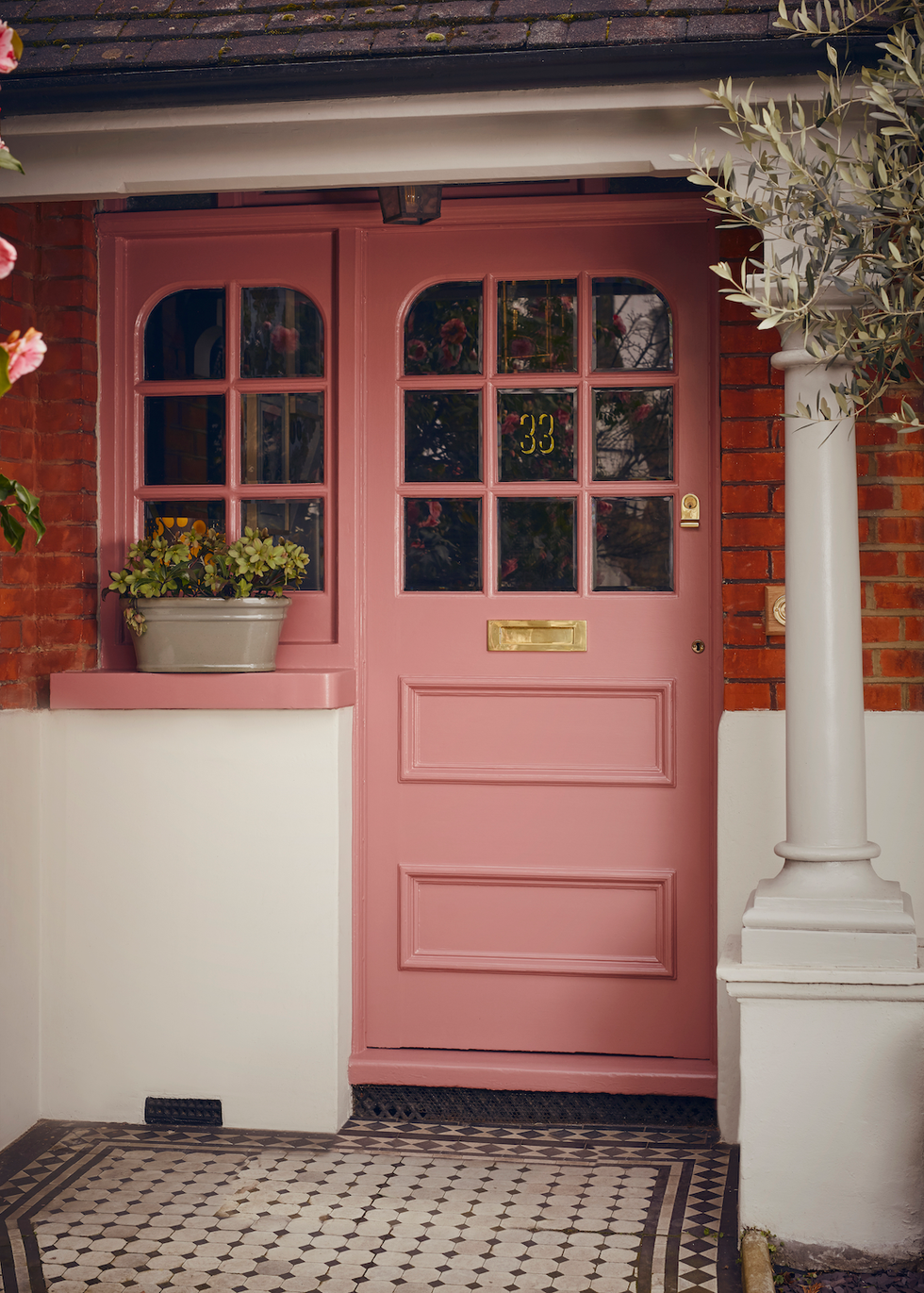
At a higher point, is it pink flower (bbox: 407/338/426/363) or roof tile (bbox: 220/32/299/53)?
roof tile (bbox: 220/32/299/53)

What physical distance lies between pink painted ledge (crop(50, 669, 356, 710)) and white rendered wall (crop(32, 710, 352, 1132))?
5 cm

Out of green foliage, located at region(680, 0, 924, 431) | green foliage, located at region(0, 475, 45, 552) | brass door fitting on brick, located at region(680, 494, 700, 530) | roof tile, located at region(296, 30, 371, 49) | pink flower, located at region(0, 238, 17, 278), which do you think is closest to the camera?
pink flower, located at region(0, 238, 17, 278)

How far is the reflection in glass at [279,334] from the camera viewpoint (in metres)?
3.57

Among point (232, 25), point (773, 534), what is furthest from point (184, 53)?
point (773, 534)

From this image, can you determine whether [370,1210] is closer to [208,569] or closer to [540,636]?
[540,636]

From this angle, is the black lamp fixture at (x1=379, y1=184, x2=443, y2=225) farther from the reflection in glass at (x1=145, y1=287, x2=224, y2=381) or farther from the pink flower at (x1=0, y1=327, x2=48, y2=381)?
the pink flower at (x1=0, y1=327, x2=48, y2=381)

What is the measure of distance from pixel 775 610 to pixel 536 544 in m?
0.73

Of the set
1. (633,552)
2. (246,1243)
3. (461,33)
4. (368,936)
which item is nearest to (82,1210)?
(246,1243)

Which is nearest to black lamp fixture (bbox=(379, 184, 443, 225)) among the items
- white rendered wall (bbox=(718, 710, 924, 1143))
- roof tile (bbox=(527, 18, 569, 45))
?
roof tile (bbox=(527, 18, 569, 45))

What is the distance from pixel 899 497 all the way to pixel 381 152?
1621mm

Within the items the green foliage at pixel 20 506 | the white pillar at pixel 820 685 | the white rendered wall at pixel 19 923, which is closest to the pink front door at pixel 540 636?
the white pillar at pixel 820 685

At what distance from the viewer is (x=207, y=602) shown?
10.7ft

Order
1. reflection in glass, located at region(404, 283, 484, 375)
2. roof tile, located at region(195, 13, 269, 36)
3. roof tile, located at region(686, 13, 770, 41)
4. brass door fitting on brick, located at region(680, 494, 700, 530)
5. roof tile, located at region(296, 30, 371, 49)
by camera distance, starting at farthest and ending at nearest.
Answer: reflection in glass, located at region(404, 283, 484, 375)
brass door fitting on brick, located at region(680, 494, 700, 530)
roof tile, located at region(195, 13, 269, 36)
roof tile, located at region(296, 30, 371, 49)
roof tile, located at region(686, 13, 770, 41)

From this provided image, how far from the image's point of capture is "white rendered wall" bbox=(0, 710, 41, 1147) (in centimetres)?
329
